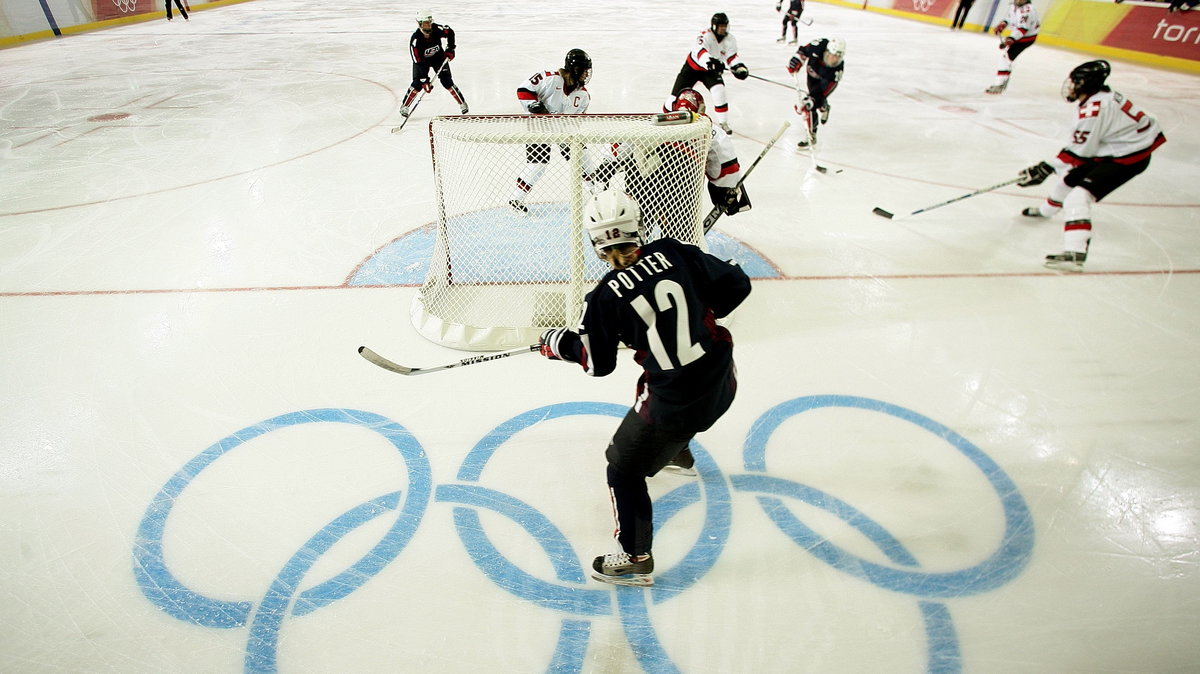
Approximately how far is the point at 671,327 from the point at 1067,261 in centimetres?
366

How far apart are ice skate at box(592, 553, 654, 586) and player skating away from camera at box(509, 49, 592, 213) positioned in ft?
8.95

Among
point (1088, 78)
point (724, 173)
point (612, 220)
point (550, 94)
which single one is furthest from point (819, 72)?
point (612, 220)

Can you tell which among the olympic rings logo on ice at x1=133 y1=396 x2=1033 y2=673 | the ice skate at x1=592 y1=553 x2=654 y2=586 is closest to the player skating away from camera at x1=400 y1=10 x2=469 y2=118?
the olympic rings logo on ice at x1=133 y1=396 x2=1033 y2=673

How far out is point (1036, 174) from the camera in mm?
3846

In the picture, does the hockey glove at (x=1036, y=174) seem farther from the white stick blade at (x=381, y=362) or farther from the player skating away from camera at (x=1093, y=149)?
the white stick blade at (x=381, y=362)

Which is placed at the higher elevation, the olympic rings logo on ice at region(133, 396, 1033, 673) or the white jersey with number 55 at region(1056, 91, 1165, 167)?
the white jersey with number 55 at region(1056, 91, 1165, 167)

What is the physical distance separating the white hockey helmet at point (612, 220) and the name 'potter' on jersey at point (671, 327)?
0.25 ft

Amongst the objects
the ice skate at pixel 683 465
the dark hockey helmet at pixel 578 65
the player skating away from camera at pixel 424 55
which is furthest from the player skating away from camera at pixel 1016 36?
the ice skate at pixel 683 465

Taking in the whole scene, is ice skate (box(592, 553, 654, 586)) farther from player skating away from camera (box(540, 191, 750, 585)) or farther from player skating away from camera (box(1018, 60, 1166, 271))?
player skating away from camera (box(1018, 60, 1166, 271))

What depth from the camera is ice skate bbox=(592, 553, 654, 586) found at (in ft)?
5.72

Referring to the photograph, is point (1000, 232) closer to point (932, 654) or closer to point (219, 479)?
point (932, 654)

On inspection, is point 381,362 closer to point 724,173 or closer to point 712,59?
point 724,173

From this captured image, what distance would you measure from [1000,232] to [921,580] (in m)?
3.42

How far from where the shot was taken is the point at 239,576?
1820 millimetres
